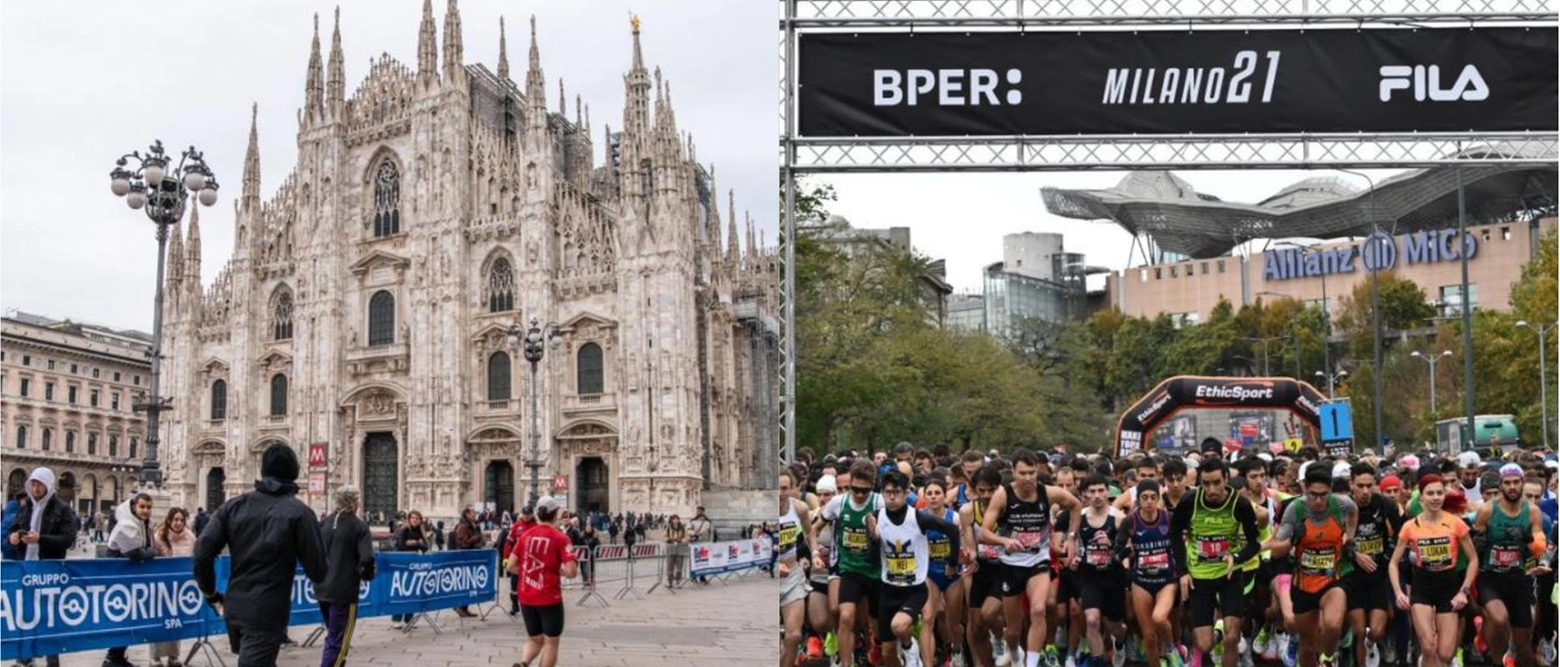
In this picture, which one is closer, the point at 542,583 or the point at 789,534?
the point at 542,583

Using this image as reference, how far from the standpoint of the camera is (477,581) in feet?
49.8

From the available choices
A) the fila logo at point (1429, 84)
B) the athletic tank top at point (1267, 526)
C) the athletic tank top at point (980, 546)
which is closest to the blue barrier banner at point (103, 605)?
the athletic tank top at point (980, 546)

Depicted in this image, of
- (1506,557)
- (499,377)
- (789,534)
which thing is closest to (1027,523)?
(789,534)

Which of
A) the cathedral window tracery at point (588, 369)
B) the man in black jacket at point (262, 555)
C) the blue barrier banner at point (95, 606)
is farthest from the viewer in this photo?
the cathedral window tracery at point (588, 369)

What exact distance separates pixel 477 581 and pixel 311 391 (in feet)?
39.0

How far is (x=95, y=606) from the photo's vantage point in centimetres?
991

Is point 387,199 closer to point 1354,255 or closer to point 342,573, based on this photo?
point 342,573

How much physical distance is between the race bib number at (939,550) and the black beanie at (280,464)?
4639 millimetres

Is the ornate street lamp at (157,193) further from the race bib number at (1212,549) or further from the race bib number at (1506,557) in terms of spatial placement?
the race bib number at (1506,557)

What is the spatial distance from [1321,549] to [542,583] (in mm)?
5201

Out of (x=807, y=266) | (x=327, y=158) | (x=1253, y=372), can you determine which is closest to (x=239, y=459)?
(x=327, y=158)

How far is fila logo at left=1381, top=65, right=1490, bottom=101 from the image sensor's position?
12.1 m

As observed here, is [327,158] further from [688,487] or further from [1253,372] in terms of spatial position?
[1253,372]

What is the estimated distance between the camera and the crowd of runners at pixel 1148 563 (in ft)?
32.0
